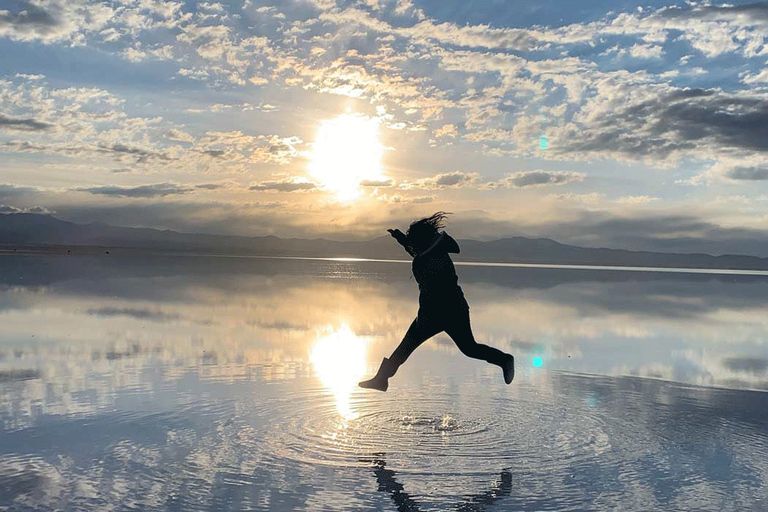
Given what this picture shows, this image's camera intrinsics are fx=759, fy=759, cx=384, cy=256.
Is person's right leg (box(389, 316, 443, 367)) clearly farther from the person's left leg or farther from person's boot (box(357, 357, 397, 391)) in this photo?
the person's left leg

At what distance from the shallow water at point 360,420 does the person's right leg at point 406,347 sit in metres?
0.37

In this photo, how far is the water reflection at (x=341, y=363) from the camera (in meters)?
10.3

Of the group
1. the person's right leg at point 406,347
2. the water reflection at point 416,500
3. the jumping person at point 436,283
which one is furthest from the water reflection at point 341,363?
the water reflection at point 416,500

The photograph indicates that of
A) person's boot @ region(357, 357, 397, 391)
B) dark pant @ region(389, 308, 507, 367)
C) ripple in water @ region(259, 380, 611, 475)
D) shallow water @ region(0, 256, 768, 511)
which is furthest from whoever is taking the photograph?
person's boot @ region(357, 357, 397, 391)

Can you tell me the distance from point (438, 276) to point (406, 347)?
1075 mm

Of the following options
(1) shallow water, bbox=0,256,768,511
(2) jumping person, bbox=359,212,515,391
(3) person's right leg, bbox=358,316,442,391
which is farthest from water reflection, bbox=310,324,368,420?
(2) jumping person, bbox=359,212,515,391

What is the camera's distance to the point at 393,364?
972 centimetres

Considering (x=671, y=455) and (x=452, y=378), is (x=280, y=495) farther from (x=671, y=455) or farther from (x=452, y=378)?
(x=452, y=378)

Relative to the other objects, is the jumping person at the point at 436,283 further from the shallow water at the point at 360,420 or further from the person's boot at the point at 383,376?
the shallow water at the point at 360,420

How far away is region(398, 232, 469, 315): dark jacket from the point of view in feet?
30.3

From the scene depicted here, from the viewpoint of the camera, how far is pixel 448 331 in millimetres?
9430

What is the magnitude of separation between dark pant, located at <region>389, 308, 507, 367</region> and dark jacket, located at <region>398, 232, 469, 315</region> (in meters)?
0.10

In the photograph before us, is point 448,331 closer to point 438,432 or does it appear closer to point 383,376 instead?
point 383,376

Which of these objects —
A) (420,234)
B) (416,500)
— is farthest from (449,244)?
(416,500)
